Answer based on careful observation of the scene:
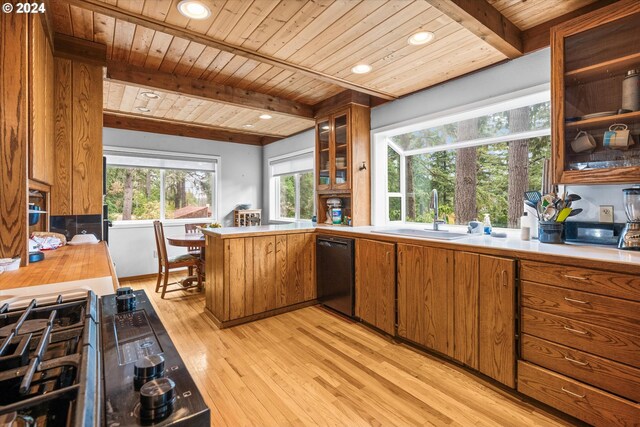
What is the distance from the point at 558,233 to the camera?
204 cm

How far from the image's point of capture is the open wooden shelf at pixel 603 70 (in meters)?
1.77

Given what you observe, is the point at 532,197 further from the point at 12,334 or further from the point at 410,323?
the point at 12,334

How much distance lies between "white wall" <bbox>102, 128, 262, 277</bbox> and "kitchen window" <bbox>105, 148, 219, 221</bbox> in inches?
5.3

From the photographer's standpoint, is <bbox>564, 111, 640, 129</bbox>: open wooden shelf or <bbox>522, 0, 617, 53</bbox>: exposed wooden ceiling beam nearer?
<bbox>564, 111, 640, 129</bbox>: open wooden shelf

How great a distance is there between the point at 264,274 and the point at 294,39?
2084mm

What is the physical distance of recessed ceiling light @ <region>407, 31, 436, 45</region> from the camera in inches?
83.4

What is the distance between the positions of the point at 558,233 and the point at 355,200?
1922 millimetres

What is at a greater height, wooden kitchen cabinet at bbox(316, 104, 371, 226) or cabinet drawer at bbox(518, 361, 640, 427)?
wooden kitchen cabinet at bbox(316, 104, 371, 226)

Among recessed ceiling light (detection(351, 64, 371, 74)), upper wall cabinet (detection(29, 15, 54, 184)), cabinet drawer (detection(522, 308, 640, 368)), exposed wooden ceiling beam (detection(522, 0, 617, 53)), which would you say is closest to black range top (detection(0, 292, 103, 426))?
upper wall cabinet (detection(29, 15, 54, 184))

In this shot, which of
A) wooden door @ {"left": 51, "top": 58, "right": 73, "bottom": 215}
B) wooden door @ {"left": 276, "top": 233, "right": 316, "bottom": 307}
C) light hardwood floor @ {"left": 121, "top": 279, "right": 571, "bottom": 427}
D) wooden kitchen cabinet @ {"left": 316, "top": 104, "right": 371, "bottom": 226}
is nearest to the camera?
light hardwood floor @ {"left": 121, "top": 279, "right": 571, "bottom": 427}

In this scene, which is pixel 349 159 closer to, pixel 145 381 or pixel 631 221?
pixel 631 221

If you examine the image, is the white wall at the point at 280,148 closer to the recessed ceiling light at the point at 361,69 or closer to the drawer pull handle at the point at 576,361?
the recessed ceiling light at the point at 361,69

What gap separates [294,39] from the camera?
2201mm

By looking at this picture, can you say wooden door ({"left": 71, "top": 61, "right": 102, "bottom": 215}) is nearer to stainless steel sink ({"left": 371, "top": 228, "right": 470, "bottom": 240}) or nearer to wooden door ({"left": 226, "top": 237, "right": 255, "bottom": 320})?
wooden door ({"left": 226, "top": 237, "right": 255, "bottom": 320})
